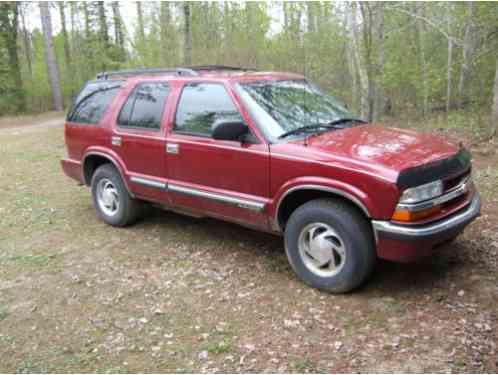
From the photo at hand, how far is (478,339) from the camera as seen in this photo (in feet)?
10.3

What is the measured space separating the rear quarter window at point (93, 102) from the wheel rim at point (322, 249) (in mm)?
3137

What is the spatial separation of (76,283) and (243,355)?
6.74 ft

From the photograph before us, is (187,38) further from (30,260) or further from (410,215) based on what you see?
(410,215)

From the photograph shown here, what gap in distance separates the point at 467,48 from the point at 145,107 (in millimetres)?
9255

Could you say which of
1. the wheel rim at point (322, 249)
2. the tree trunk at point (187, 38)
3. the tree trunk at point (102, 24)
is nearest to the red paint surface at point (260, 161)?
the wheel rim at point (322, 249)

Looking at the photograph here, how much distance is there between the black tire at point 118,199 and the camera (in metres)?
5.71

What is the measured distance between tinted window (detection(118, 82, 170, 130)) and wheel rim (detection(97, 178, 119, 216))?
0.87 meters

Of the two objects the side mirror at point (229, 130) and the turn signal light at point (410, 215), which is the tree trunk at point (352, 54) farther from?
the turn signal light at point (410, 215)

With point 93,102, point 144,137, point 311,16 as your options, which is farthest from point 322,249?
point 311,16

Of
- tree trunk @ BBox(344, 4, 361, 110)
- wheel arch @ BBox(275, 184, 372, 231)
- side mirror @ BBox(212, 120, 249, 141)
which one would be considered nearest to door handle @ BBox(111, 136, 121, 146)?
side mirror @ BBox(212, 120, 249, 141)

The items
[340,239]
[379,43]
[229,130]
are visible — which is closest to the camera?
[340,239]

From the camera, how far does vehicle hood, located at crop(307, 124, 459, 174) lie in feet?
11.7

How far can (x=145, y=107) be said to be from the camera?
5.27 metres

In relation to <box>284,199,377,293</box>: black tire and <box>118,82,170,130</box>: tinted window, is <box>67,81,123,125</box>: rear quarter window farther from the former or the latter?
<box>284,199,377,293</box>: black tire
